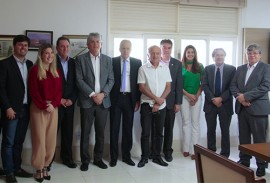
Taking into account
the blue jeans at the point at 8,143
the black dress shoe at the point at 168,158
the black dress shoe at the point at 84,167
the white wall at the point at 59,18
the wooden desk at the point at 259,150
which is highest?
the white wall at the point at 59,18

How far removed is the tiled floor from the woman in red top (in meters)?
0.25

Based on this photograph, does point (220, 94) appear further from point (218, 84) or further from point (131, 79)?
point (131, 79)

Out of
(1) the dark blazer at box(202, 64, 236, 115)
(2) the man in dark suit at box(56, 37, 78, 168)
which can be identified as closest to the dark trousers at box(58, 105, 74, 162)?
(2) the man in dark suit at box(56, 37, 78, 168)

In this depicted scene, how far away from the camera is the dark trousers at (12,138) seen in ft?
10.3

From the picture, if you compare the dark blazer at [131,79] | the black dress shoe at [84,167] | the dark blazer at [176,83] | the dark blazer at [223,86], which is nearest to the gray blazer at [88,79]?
the dark blazer at [131,79]

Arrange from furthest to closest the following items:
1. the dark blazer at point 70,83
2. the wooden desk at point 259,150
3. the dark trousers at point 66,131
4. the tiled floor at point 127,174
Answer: the dark trousers at point 66,131, the dark blazer at point 70,83, the tiled floor at point 127,174, the wooden desk at point 259,150

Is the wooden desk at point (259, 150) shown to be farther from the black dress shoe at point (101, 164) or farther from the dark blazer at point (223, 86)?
the black dress shoe at point (101, 164)

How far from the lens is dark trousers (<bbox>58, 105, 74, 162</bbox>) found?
3.61m

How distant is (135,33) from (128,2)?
0.42 meters

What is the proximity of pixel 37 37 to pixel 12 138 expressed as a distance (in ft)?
4.28

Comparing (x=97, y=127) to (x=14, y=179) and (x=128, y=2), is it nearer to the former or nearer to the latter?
(x=14, y=179)

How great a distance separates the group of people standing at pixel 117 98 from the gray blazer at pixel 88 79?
0.01 metres

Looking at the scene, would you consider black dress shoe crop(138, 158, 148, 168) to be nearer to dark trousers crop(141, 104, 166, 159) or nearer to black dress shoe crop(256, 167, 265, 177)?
dark trousers crop(141, 104, 166, 159)

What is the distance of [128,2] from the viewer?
4.10 metres
